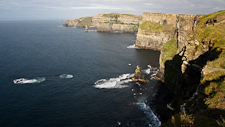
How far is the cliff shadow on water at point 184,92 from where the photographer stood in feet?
95.8

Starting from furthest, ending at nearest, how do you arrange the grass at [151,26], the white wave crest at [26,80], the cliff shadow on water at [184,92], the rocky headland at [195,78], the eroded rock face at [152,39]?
the grass at [151,26] → the eroded rock face at [152,39] → the white wave crest at [26,80] → the cliff shadow on water at [184,92] → the rocky headland at [195,78]

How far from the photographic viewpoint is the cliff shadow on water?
2920 cm

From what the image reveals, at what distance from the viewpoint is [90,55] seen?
124 m

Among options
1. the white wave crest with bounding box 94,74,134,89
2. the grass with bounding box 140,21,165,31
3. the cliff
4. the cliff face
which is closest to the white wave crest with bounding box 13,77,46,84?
the white wave crest with bounding box 94,74,134,89

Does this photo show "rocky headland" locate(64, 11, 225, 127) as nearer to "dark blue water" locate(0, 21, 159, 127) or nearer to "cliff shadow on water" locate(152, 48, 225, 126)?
"cliff shadow on water" locate(152, 48, 225, 126)

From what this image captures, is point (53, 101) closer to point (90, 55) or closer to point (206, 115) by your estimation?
point (206, 115)

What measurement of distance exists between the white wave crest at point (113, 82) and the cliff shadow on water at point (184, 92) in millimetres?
17222

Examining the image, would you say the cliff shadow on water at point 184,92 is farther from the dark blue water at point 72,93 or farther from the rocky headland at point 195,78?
the dark blue water at point 72,93

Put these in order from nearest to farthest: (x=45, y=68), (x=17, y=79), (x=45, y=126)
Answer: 1. (x=45, y=126)
2. (x=17, y=79)
3. (x=45, y=68)

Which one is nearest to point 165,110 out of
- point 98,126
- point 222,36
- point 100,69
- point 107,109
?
point 107,109

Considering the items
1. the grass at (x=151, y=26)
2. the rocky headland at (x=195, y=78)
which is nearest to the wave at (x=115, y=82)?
the rocky headland at (x=195, y=78)

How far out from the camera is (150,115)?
52875 mm

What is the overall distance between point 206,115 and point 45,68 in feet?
280

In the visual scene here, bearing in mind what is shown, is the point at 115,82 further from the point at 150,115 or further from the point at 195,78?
the point at 195,78
